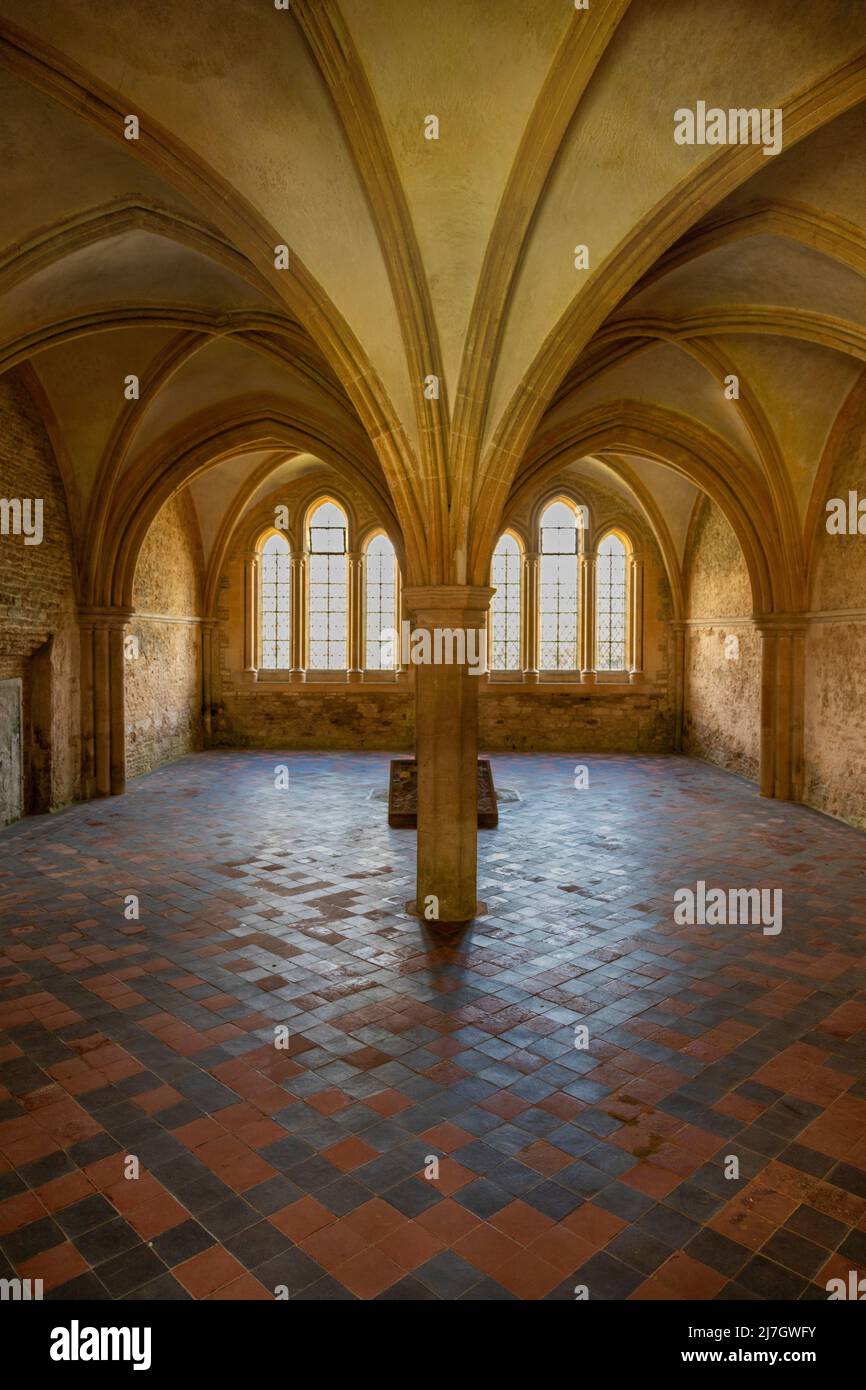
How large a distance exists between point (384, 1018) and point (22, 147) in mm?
6909

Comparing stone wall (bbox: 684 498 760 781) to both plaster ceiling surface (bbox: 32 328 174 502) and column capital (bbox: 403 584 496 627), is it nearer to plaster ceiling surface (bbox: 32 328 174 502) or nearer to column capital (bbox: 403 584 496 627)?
column capital (bbox: 403 584 496 627)

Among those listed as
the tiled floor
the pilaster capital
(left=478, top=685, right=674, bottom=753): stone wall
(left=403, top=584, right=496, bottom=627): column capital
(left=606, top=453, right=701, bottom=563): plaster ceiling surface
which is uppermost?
(left=606, top=453, right=701, bottom=563): plaster ceiling surface

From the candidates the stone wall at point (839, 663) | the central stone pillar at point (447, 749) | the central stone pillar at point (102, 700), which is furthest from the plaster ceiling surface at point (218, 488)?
the central stone pillar at point (447, 749)

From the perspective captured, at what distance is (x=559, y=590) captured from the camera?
707 inches

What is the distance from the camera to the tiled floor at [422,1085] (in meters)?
3.03

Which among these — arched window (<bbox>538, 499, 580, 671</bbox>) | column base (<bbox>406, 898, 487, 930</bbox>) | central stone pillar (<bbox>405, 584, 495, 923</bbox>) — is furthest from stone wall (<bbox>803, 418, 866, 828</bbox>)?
arched window (<bbox>538, 499, 580, 671</bbox>)

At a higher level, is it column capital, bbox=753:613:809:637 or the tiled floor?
column capital, bbox=753:613:809:637

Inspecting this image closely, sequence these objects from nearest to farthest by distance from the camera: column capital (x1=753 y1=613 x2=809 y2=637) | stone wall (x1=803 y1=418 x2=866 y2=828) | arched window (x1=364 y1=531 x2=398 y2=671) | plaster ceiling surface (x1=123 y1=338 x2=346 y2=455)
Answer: stone wall (x1=803 y1=418 x2=866 y2=828), plaster ceiling surface (x1=123 y1=338 x2=346 y2=455), column capital (x1=753 y1=613 x2=809 y2=637), arched window (x1=364 y1=531 x2=398 y2=671)

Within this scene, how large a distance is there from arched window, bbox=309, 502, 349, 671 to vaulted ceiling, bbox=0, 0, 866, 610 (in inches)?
331

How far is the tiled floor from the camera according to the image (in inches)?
119

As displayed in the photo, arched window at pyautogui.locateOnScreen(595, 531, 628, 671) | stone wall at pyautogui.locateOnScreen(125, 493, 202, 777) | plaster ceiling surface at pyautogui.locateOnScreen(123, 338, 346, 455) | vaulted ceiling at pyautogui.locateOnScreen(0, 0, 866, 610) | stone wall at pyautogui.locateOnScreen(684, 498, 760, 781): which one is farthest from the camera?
arched window at pyautogui.locateOnScreen(595, 531, 628, 671)

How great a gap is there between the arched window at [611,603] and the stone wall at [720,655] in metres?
1.37
